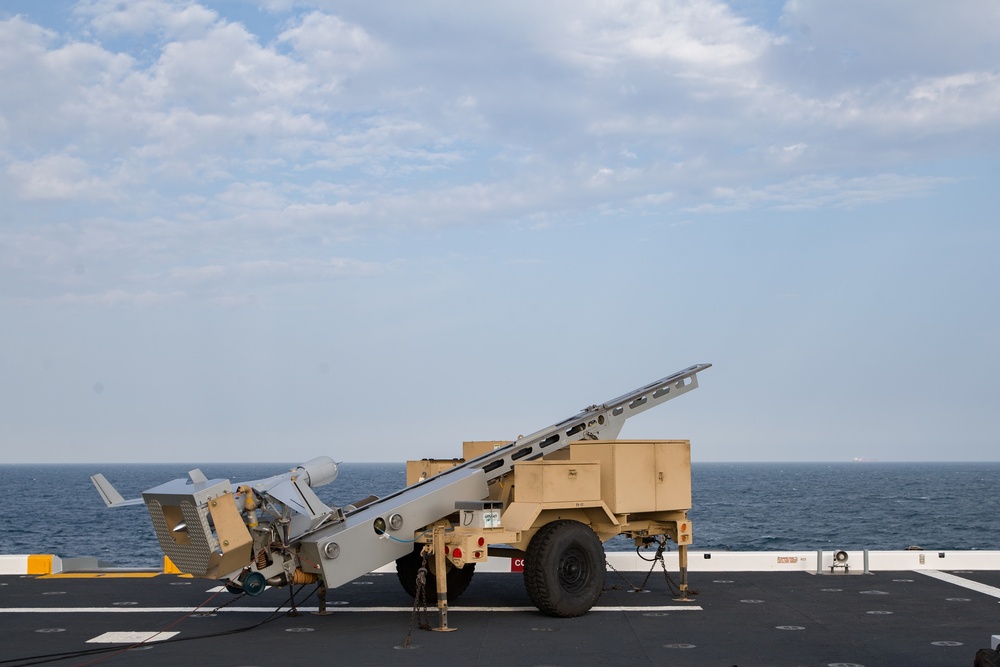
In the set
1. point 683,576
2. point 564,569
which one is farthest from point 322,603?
point 683,576

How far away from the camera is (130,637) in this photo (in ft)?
38.0

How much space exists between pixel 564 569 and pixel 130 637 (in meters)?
5.28

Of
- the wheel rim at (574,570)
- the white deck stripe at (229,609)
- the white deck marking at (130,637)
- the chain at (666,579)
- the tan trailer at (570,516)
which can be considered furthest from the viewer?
the chain at (666,579)

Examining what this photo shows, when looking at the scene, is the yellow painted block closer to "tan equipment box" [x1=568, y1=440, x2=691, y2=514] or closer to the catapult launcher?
the catapult launcher

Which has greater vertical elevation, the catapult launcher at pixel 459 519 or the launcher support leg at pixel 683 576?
the catapult launcher at pixel 459 519

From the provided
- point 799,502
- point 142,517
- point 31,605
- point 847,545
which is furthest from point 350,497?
point 31,605

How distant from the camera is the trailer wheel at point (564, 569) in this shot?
12.2 meters

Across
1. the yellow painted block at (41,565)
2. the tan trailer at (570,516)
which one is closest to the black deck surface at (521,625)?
the tan trailer at (570,516)

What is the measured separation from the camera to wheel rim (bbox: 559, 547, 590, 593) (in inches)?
492

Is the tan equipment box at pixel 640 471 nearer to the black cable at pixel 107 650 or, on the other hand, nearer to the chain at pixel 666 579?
the chain at pixel 666 579

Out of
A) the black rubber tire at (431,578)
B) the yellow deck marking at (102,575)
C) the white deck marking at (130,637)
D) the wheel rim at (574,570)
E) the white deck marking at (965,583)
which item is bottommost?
the yellow deck marking at (102,575)

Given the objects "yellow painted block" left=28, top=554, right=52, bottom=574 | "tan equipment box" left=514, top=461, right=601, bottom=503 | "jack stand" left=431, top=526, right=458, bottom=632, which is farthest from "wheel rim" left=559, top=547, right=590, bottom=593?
"yellow painted block" left=28, top=554, right=52, bottom=574

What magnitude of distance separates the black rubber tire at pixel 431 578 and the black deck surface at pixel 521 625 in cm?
32

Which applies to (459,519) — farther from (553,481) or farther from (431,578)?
(431,578)
